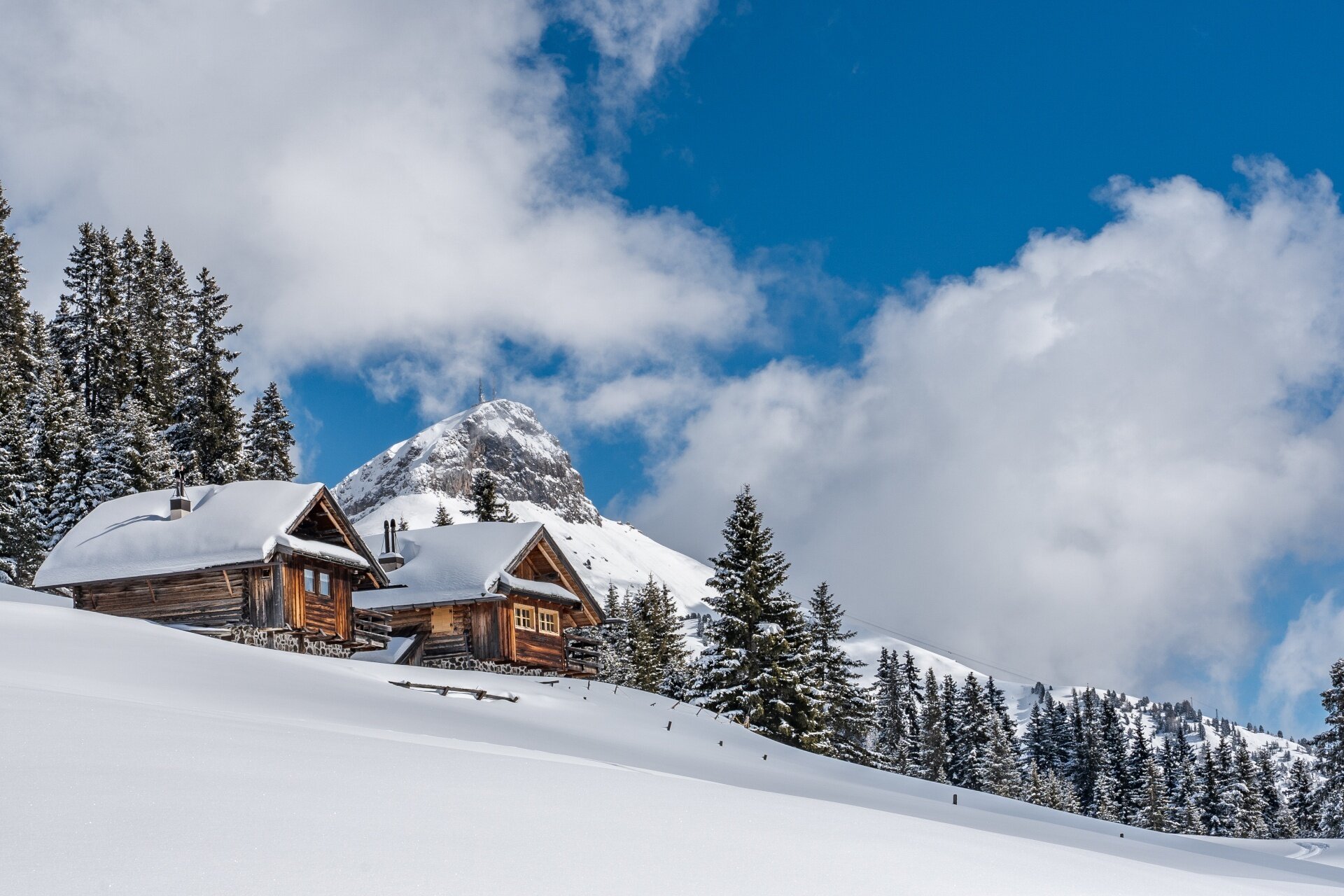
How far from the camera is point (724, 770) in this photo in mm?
21906

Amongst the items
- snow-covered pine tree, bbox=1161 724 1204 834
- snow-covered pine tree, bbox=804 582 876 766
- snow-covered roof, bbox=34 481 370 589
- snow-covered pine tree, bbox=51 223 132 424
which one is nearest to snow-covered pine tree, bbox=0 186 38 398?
snow-covered pine tree, bbox=51 223 132 424

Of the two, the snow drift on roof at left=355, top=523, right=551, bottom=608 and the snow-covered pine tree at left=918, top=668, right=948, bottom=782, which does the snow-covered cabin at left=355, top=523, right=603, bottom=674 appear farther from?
the snow-covered pine tree at left=918, top=668, right=948, bottom=782

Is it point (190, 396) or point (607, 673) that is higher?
point (190, 396)

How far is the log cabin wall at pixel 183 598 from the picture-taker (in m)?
32.5

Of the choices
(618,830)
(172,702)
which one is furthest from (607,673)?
(618,830)

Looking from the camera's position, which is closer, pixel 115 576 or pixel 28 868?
pixel 28 868

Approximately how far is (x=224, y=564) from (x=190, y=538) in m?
2.14

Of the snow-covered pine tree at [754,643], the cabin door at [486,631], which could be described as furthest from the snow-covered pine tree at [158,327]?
the snow-covered pine tree at [754,643]

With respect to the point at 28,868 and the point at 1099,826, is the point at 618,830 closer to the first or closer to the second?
the point at 28,868

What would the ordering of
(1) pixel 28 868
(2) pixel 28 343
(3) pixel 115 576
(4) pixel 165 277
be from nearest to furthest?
(1) pixel 28 868, (3) pixel 115 576, (2) pixel 28 343, (4) pixel 165 277

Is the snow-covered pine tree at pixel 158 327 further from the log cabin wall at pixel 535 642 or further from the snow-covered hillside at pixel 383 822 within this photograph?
the snow-covered hillside at pixel 383 822

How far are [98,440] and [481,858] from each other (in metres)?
50.7

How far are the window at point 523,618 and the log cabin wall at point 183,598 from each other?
1099 cm

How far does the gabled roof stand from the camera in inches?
1551
